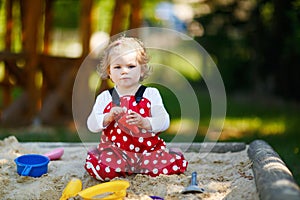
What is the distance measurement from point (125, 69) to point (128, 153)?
45 centimetres

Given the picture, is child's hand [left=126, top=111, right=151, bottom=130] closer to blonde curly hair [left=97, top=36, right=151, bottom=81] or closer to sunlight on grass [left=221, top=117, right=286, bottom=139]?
blonde curly hair [left=97, top=36, right=151, bottom=81]

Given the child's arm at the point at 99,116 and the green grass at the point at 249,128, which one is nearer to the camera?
the child's arm at the point at 99,116

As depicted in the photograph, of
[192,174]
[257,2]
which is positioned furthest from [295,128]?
[192,174]

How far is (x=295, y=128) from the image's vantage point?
19.9 feet

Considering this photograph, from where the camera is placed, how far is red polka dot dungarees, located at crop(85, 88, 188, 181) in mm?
2867

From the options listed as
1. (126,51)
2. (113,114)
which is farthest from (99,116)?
(126,51)

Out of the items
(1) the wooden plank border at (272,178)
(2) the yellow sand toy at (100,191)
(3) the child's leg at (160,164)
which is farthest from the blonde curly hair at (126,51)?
(1) the wooden plank border at (272,178)

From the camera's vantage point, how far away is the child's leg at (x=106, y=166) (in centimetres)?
285

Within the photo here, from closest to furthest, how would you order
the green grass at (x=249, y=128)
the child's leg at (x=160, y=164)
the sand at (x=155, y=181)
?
the sand at (x=155, y=181)
the child's leg at (x=160, y=164)
the green grass at (x=249, y=128)

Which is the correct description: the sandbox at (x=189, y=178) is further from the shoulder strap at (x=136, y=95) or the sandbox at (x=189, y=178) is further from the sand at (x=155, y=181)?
the shoulder strap at (x=136, y=95)

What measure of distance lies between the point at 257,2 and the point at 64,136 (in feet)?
13.6

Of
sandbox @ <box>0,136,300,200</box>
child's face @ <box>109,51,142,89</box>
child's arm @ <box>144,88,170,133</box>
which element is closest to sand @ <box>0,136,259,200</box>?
sandbox @ <box>0,136,300,200</box>

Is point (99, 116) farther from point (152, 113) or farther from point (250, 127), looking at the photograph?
point (250, 127)

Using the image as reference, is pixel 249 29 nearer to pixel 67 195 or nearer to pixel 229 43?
pixel 229 43
